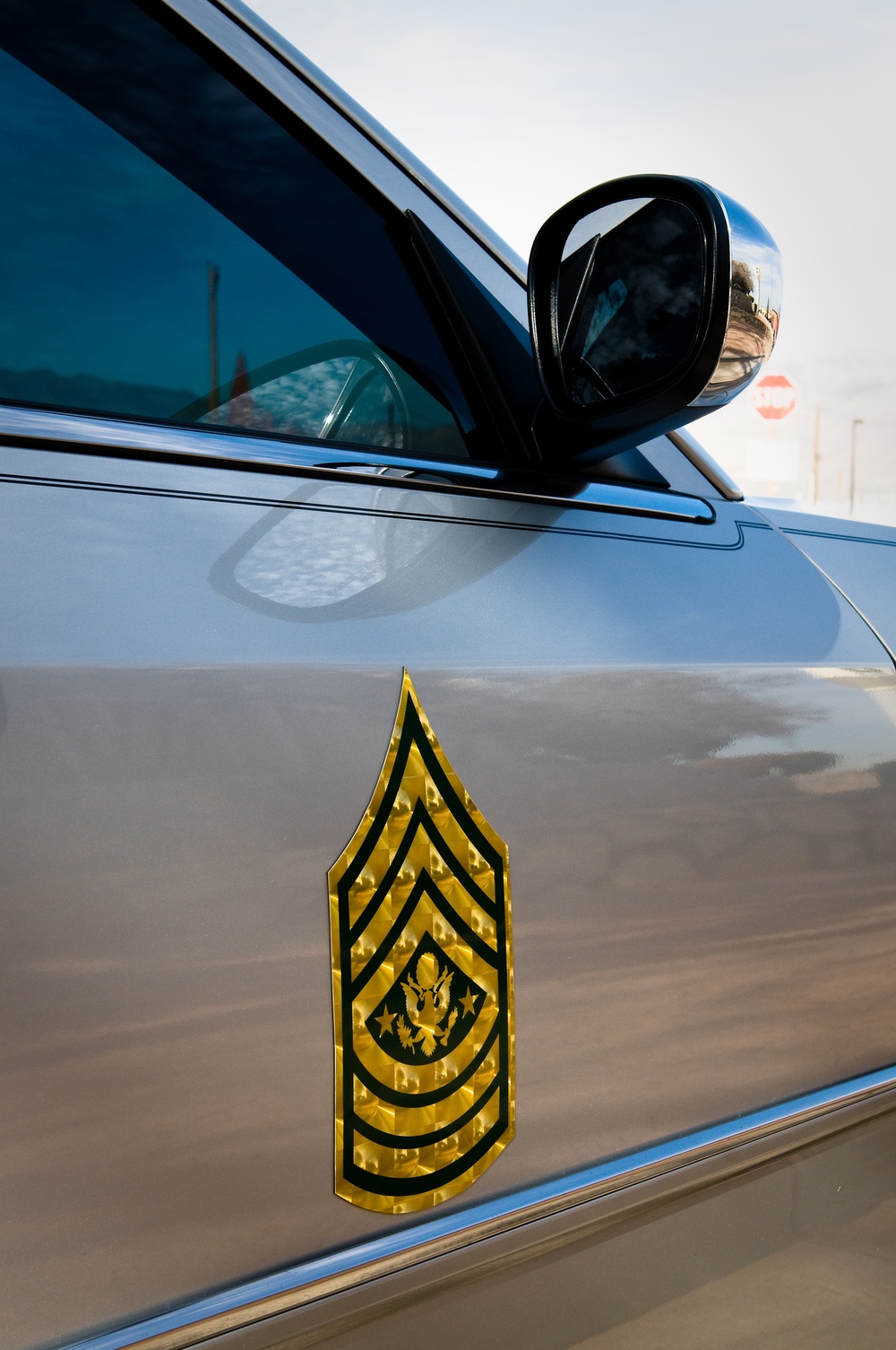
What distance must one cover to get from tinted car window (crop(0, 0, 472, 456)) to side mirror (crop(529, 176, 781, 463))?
142 millimetres

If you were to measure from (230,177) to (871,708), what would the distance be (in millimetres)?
951

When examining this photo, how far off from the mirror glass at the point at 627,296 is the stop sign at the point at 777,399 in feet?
42.6

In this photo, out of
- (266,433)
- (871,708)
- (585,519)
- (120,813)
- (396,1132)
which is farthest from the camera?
(871,708)

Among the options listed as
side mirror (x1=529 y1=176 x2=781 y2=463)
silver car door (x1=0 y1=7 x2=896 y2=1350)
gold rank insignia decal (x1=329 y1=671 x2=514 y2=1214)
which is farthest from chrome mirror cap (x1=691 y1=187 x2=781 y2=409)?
gold rank insignia decal (x1=329 y1=671 x2=514 y2=1214)

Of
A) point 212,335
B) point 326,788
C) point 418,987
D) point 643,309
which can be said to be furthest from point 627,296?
point 418,987

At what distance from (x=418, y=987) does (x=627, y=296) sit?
745 millimetres

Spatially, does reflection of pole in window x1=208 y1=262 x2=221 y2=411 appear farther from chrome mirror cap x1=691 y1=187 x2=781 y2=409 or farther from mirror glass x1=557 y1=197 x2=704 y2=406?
chrome mirror cap x1=691 y1=187 x2=781 y2=409

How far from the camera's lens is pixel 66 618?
92cm

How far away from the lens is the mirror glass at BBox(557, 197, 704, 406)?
4.07ft

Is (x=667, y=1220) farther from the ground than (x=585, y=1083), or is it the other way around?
(x=585, y=1083)

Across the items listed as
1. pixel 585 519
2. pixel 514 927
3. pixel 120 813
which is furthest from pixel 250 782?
pixel 585 519

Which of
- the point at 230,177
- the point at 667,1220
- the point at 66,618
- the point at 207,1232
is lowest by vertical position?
the point at 667,1220

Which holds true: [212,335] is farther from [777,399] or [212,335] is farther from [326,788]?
[777,399]

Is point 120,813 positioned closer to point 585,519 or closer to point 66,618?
point 66,618
